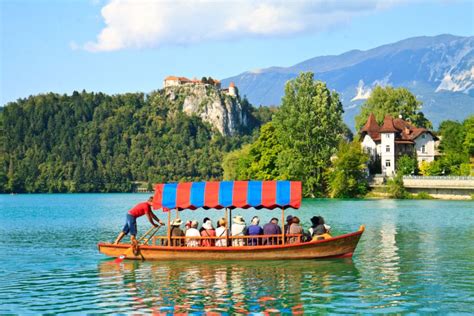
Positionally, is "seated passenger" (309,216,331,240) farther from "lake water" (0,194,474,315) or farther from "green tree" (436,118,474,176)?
"green tree" (436,118,474,176)

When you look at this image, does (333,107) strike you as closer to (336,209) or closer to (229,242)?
(336,209)

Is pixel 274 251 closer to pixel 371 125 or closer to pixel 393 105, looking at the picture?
pixel 371 125

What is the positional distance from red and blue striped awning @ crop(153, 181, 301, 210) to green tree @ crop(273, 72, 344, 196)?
65593 millimetres

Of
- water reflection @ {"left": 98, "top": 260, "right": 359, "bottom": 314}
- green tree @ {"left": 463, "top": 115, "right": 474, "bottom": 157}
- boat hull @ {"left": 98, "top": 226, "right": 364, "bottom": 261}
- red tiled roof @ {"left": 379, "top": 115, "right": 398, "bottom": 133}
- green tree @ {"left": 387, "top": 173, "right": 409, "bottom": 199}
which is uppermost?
red tiled roof @ {"left": 379, "top": 115, "right": 398, "bottom": 133}

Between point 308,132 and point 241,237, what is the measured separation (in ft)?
225

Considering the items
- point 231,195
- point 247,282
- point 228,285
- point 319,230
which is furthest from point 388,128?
point 228,285

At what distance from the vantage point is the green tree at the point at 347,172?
103062 mm

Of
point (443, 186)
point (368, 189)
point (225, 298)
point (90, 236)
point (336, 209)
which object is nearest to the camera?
point (225, 298)

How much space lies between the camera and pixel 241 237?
34062mm

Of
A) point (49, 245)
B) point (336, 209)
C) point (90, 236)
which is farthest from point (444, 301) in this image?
point (336, 209)

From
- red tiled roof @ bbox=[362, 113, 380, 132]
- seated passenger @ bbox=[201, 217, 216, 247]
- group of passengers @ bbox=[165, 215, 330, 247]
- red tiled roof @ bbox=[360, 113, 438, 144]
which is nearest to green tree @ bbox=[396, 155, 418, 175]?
red tiled roof @ bbox=[360, 113, 438, 144]

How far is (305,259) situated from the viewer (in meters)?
33.9

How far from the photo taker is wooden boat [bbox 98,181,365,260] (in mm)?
33594

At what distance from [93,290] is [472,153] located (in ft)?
312
